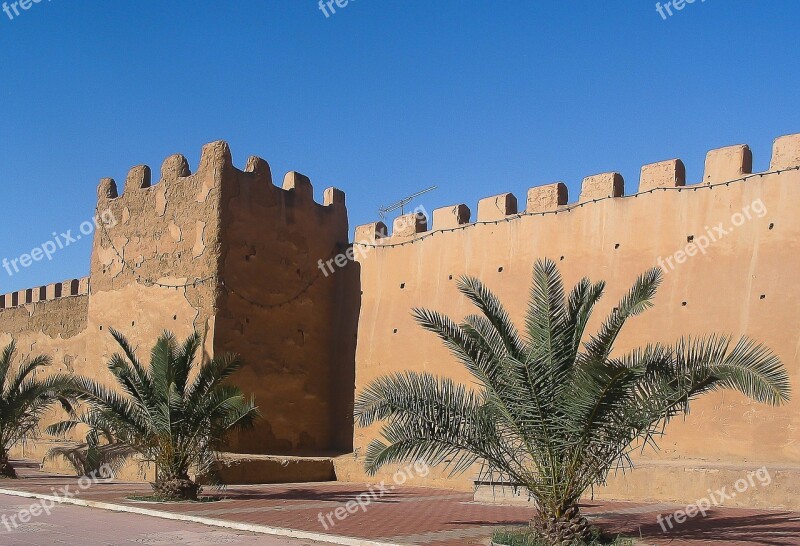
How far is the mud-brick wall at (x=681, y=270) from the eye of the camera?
10680mm

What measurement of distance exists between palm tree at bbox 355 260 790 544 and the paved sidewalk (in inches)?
31.6

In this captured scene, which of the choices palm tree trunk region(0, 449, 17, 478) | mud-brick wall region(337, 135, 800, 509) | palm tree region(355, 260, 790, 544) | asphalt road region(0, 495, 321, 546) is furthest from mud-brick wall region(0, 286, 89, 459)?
palm tree region(355, 260, 790, 544)

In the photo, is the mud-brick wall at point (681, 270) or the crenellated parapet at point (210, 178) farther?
the crenellated parapet at point (210, 178)

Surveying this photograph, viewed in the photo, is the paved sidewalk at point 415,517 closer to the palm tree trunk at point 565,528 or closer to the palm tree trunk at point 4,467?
the palm tree trunk at point 565,528

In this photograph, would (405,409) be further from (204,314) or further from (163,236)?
(163,236)

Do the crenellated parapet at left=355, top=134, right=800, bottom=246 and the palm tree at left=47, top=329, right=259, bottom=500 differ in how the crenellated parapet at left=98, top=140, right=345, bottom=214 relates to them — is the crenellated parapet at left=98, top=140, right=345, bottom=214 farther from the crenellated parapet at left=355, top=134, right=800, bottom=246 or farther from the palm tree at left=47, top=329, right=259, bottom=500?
the palm tree at left=47, top=329, right=259, bottom=500

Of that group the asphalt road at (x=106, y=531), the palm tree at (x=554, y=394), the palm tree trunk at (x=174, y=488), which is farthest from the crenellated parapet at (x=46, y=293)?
the palm tree at (x=554, y=394)

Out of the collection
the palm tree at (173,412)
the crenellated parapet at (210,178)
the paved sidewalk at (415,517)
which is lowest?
the paved sidewalk at (415,517)

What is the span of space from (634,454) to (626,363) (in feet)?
16.4

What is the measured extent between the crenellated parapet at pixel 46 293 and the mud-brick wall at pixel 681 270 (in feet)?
31.5

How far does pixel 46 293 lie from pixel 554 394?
17793 millimetres

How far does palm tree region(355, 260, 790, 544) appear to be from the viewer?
7066mm

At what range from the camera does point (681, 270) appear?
1202 cm

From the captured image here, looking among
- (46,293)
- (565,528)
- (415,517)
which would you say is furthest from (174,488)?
(46,293)
